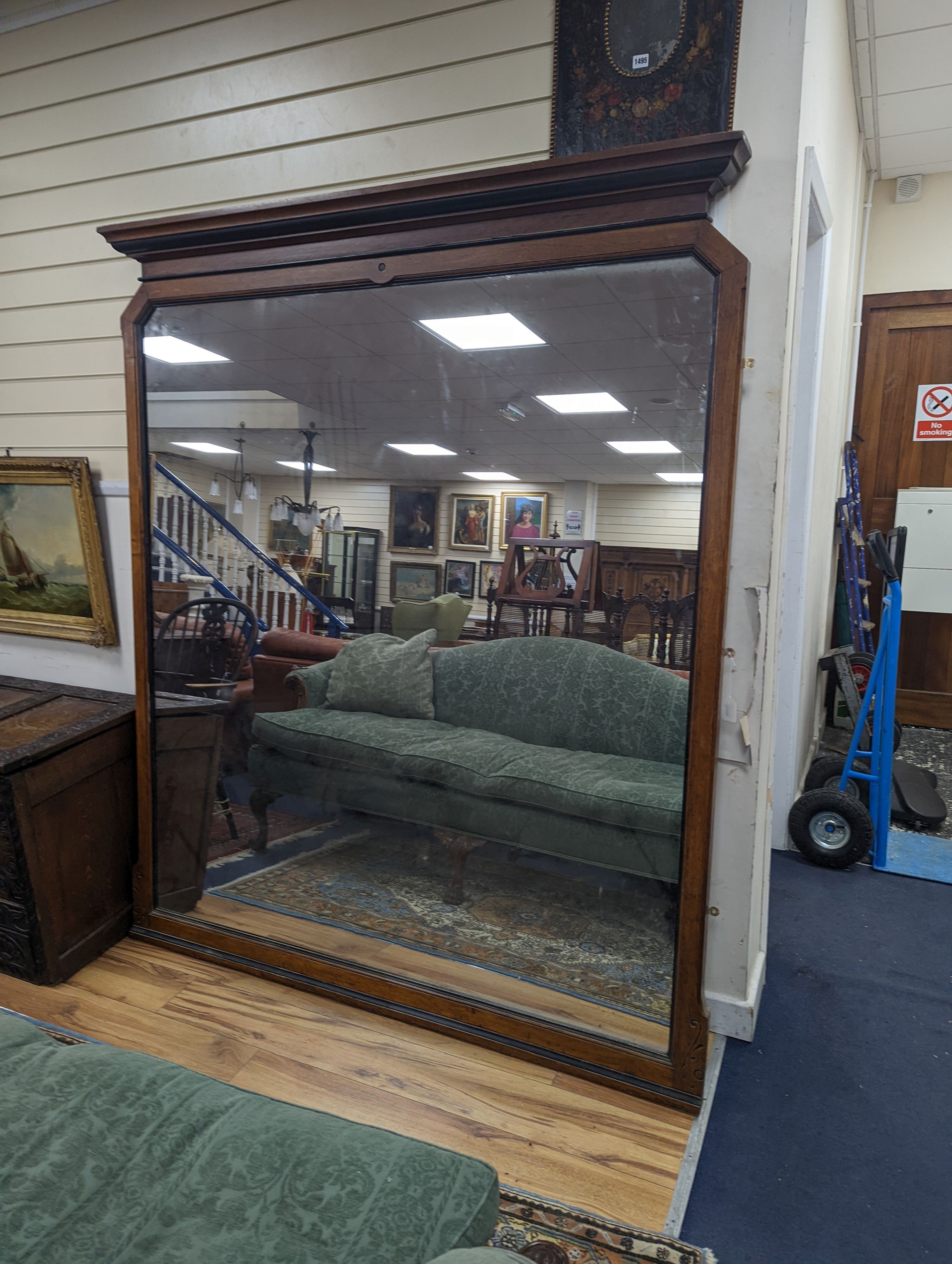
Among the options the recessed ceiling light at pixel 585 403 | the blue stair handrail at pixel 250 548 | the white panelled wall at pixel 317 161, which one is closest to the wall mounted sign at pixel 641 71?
the white panelled wall at pixel 317 161

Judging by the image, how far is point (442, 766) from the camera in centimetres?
222

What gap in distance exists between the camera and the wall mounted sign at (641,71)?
180cm

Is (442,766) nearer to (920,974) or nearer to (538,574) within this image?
(538,574)

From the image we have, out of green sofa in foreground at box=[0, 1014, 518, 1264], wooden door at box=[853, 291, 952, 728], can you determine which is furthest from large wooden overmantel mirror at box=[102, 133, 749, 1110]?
wooden door at box=[853, 291, 952, 728]

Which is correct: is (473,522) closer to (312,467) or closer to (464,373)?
(464,373)

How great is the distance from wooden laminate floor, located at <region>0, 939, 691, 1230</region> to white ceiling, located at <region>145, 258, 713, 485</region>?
5.18 ft

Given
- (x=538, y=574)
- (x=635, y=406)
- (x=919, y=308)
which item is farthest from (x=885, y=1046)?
(x=919, y=308)

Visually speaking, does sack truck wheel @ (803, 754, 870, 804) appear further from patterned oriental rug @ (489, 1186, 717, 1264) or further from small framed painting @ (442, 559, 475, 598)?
patterned oriental rug @ (489, 1186, 717, 1264)

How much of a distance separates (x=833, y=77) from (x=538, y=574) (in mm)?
2371

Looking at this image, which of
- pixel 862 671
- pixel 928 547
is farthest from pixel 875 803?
pixel 928 547

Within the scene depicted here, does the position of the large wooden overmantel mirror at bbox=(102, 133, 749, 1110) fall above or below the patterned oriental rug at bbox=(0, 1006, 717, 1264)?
above

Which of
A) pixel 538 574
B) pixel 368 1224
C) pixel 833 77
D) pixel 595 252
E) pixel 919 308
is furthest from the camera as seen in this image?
pixel 919 308

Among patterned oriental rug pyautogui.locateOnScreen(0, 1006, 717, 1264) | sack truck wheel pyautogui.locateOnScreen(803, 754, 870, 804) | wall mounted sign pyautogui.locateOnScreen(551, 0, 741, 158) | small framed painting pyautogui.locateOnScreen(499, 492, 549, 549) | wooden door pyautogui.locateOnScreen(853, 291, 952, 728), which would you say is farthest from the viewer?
wooden door pyautogui.locateOnScreen(853, 291, 952, 728)

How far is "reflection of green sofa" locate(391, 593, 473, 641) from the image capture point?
219 cm
